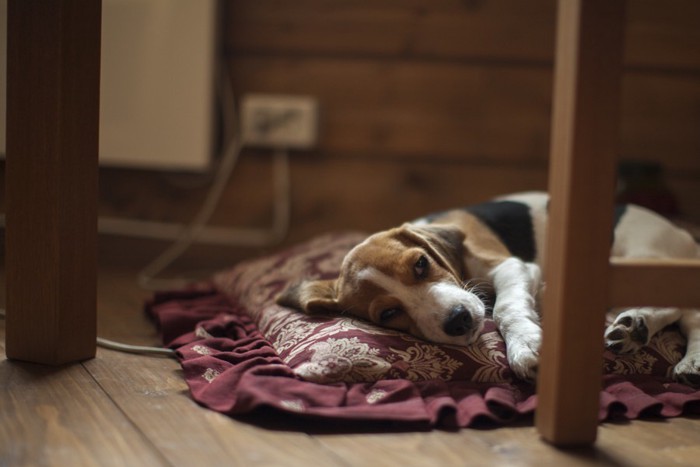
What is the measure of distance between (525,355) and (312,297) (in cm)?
59

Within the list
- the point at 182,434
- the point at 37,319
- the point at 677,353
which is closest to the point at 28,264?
Result: the point at 37,319

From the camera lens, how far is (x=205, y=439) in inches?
55.2

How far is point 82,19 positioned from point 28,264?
551 mm

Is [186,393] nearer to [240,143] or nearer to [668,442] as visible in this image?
[668,442]

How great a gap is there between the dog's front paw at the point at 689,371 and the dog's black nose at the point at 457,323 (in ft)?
1.54

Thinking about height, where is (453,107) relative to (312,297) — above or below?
above

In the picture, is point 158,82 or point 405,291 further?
point 158,82

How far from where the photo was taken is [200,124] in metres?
3.40

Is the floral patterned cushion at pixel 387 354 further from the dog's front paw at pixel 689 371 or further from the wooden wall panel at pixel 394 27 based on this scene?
the wooden wall panel at pixel 394 27

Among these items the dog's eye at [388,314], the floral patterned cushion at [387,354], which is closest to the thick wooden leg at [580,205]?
the floral patterned cushion at [387,354]

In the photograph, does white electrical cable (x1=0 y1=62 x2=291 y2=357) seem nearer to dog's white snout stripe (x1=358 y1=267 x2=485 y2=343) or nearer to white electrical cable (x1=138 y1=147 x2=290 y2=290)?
white electrical cable (x1=138 y1=147 x2=290 y2=290)

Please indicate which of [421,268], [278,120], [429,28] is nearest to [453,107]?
[429,28]

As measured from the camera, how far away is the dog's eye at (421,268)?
1.92 meters

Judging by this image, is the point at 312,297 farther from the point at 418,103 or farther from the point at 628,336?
the point at 418,103
